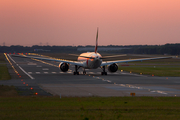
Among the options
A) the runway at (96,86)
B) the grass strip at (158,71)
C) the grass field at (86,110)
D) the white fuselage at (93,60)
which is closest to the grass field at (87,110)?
the grass field at (86,110)

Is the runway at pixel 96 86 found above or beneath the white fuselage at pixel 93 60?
beneath

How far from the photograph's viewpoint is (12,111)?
1605cm

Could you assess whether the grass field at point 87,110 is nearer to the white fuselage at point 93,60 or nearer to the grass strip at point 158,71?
the white fuselage at point 93,60

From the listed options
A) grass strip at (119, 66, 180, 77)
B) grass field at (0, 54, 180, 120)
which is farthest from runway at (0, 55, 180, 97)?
grass strip at (119, 66, 180, 77)

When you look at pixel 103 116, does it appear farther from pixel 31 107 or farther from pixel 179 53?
pixel 179 53

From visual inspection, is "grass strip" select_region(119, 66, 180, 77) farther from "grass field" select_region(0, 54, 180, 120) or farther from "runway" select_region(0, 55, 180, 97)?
"grass field" select_region(0, 54, 180, 120)

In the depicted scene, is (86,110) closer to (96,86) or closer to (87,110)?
(87,110)

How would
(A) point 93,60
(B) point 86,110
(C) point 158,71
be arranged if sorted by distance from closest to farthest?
(B) point 86,110
(A) point 93,60
(C) point 158,71

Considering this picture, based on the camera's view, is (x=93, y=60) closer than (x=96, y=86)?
No

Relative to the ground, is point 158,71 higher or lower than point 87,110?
lower

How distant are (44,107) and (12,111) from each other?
2.09 metres

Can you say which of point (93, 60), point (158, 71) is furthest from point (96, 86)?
point (158, 71)

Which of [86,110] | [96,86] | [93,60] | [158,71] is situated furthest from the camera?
[158,71]

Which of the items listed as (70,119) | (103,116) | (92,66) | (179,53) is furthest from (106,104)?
(179,53)
